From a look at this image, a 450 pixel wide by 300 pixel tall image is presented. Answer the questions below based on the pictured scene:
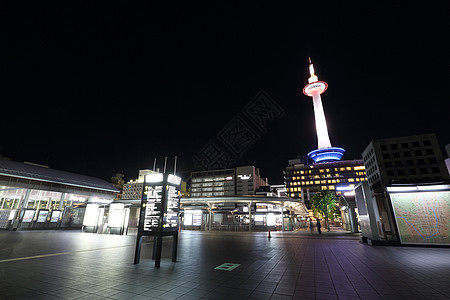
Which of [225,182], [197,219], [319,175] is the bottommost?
[197,219]

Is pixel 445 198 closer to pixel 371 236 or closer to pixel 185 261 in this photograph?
pixel 371 236

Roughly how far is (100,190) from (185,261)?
1649 inches

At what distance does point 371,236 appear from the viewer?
586 inches

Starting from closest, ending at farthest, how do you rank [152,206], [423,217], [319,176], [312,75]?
[152,206], [423,217], [312,75], [319,176]

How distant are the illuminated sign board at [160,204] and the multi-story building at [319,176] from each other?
135985 mm

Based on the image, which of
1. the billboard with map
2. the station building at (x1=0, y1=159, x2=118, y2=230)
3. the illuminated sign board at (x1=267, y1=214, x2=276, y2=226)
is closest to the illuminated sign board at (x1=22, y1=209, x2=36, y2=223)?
the station building at (x1=0, y1=159, x2=118, y2=230)

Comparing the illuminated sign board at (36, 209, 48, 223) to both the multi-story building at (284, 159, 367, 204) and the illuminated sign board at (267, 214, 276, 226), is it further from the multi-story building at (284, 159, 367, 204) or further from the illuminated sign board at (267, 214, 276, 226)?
the multi-story building at (284, 159, 367, 204)

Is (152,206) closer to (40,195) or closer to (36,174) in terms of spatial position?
(36,174)

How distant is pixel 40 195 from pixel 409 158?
3762 inches

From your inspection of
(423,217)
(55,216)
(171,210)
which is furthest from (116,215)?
(423,217)

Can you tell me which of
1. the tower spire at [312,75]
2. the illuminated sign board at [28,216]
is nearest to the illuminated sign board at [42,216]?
the illuminated sign board at [28,216]

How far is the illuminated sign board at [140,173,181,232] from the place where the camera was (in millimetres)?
9109

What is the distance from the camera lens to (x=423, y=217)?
14008 mm

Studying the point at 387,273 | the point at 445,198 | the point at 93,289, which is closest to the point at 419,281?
the point at 387,273
